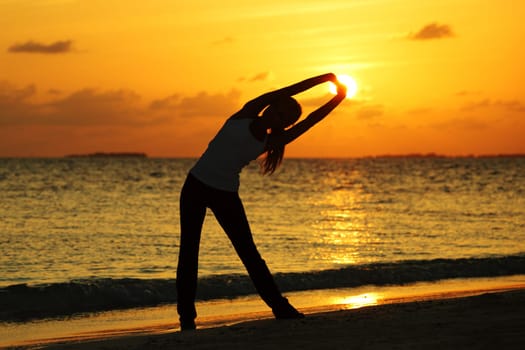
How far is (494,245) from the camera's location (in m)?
21.3

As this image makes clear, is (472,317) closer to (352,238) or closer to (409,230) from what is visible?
(352,238)

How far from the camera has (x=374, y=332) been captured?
714 centimetres

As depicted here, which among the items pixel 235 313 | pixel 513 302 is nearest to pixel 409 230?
pixel 235 313

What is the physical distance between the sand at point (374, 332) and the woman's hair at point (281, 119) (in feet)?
4.67

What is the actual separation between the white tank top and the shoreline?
136 centimetres

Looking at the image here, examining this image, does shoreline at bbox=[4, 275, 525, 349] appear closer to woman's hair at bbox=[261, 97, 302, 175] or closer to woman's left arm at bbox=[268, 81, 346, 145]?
woman's hair at bbox=[261, 97, 302, 175]

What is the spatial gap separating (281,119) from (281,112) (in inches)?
2.3

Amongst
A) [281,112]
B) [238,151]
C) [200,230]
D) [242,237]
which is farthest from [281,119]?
[200,230]

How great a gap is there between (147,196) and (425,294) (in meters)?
33.7

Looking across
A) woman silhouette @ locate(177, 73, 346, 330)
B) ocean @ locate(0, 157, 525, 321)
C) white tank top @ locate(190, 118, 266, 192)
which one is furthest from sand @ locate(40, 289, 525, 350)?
ocean @ locate(0, 157, 525, 321)

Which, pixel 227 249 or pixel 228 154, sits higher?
pixel 228 154

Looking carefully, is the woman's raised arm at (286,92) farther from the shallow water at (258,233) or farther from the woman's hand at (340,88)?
the shallow water at (258,233)

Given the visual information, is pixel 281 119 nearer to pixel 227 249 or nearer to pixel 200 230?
pixel 200 230

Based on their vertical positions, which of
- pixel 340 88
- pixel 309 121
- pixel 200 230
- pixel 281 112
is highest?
pixel 340 88
